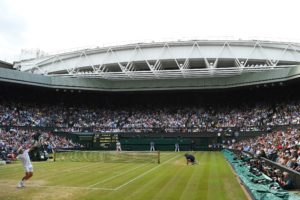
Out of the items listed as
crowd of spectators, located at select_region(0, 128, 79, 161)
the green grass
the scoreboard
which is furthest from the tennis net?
the scoreboard

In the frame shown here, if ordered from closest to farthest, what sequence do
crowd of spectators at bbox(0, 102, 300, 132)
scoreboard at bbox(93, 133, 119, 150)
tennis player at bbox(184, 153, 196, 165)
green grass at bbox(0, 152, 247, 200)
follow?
green grass at bbox(0, 152, 247, 200)
tennis player at bbox(184, 153, 196, 165)
crowd of spectators at bbox(0, 102, 300, 132)
scoreboard at bbox(93, 133, 119, 150)

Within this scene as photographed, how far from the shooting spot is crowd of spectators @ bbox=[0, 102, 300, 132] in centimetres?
5306

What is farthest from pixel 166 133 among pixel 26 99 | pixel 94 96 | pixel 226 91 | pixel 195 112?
pixel 26 99

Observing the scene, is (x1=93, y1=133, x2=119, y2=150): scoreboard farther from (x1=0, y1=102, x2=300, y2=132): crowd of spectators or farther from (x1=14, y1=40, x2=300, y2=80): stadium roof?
(x1=14, y1=40, x2=300, y2=80): stadium roof

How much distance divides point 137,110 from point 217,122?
15467mm

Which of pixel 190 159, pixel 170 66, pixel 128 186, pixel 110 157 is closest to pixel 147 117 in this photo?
pixel 170 66

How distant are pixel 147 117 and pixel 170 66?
9525 mm

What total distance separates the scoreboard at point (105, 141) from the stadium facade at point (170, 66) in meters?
7.88

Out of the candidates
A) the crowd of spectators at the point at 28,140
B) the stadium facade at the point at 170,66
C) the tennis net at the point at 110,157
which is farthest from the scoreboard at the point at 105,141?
the tennis net at the point at 110,157

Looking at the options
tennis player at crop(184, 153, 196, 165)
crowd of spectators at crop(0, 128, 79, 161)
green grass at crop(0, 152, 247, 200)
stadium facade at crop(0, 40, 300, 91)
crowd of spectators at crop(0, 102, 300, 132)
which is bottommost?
green grass at crop(0, 152, 247, 200)

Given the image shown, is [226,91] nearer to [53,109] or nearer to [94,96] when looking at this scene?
[94,96]

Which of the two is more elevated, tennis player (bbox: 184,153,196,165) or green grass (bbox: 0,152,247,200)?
tennis player (bbox: 184,153,196,165)

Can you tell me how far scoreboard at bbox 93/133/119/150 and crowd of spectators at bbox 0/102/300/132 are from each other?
6.49ft

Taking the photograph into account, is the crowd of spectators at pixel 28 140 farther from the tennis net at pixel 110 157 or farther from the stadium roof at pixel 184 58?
the stadium roof at pixel 184 58
